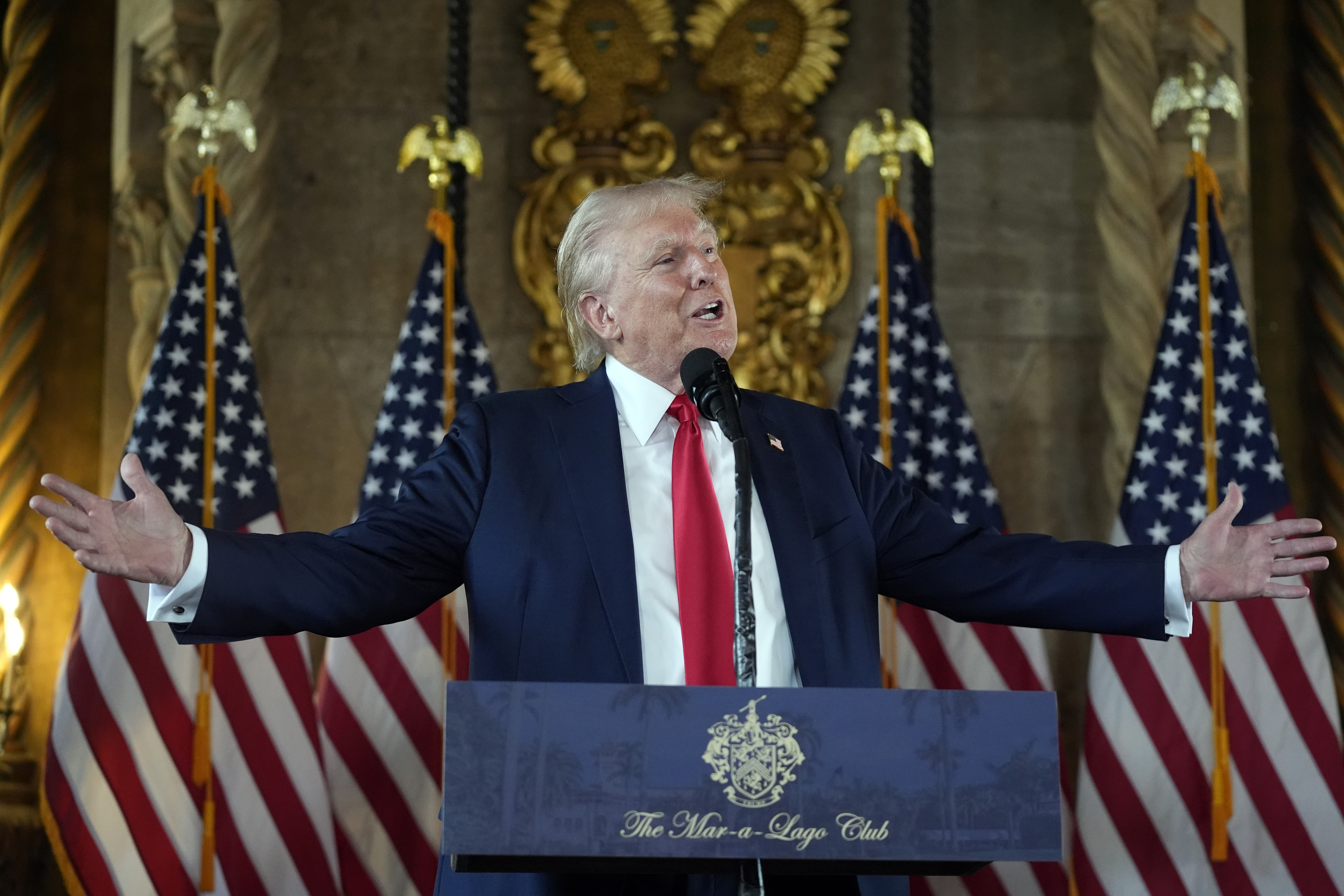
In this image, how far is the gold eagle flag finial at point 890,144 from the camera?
4.44 meters

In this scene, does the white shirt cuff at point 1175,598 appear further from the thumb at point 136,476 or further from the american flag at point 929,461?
the american flag at point 929,461

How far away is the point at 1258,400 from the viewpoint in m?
4.32

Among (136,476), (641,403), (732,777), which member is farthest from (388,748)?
(732,777)

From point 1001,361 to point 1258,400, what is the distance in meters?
0.91

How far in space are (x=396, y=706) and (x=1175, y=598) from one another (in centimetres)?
259

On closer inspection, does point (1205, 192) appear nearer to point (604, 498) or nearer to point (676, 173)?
point (676, 173)

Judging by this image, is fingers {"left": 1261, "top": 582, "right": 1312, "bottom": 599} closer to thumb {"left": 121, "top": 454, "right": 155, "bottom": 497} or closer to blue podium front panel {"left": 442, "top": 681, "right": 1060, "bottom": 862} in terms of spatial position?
blue podium front panel {"left": 442, "top": 681, "right": 1060, "bottom": 862}

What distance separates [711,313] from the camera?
2.35m

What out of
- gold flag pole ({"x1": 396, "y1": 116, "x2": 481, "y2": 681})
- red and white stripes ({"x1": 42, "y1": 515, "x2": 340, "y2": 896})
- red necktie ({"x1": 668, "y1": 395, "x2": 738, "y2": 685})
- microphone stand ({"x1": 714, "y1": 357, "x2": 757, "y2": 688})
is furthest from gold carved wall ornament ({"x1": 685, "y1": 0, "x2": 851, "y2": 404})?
microphone stand ({"x1": 714, "y1": 357, "x2": 757, "y2": 688})

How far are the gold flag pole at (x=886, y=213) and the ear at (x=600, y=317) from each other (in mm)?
2054

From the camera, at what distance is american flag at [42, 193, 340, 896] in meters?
3.85

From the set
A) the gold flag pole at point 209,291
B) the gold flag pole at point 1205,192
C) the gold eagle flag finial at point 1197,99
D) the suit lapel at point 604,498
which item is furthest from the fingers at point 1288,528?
the gold flag pole at point 209,291

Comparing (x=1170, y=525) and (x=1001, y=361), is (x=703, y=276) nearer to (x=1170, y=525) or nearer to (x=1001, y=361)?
(x=1170, y=525)

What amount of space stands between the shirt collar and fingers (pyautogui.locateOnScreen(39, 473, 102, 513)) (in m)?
0.82
